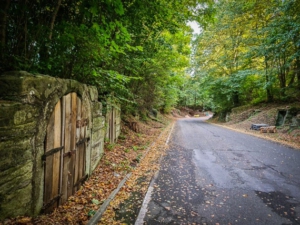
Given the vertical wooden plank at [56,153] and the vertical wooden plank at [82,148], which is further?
the vertical wooden plank at [82,148]

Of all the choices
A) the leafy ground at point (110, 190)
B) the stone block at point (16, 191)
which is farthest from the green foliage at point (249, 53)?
the stone block at point (16, 191)

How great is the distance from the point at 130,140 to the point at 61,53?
683 cm

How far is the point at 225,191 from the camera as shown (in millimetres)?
4480

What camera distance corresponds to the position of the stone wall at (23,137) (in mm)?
2178

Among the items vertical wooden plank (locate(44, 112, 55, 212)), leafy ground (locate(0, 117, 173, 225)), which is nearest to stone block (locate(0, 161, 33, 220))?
leafy ground (locate(0, 117, 173, 225))

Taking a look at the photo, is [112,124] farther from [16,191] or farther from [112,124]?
[16,191]

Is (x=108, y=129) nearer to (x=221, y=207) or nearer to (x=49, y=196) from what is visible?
(x=49, y=196)

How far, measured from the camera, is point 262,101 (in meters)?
21.8

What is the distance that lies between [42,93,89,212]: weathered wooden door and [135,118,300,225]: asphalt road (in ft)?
5.18

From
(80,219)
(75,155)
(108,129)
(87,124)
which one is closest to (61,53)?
(87,124)

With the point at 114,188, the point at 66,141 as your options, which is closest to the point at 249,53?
the point at 114,188

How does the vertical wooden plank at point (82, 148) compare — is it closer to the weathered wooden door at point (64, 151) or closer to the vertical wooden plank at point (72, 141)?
the weathered wooden door at point (64, 151)

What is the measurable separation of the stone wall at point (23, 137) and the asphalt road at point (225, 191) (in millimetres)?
1904

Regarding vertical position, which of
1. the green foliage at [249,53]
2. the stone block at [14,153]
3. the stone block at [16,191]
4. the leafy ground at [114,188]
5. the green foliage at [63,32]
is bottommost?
the leafy ground at [114,188]
